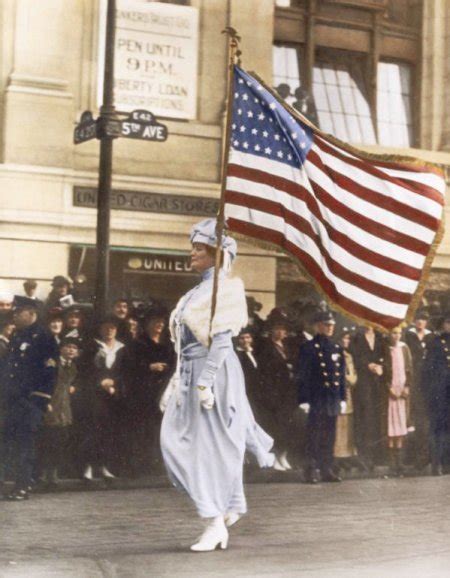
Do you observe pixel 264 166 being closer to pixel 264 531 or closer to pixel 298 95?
pixel 298 95

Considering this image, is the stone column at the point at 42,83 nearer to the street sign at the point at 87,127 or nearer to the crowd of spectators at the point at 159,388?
the street sign at the point at 87,127

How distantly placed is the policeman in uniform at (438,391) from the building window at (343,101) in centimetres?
177

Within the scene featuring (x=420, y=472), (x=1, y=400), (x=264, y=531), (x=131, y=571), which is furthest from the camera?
(x=420, y=472)

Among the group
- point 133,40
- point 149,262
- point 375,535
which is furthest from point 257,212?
point 375,535

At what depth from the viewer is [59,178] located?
21.3 feet

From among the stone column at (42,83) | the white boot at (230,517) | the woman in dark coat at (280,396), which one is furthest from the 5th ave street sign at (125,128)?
the woman in dark coat at (280,396)

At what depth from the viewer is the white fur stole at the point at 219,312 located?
568cm

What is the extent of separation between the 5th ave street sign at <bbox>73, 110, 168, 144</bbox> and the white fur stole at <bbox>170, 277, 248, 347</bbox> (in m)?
1.04

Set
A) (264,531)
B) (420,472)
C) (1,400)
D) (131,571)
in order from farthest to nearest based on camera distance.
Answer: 1. (420,472)
2. (1,400)
3. (264,531)
4. (131,571)

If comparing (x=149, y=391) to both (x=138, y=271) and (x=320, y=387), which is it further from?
(x=138, y=271)

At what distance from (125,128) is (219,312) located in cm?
125

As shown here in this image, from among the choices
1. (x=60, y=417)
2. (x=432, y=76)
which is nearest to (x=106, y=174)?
(x=60, y=417)

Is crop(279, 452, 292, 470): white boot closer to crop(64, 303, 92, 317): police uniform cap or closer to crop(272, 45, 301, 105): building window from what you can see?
crop(64, 303, 92, 317): police uniform cap

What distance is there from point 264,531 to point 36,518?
3.91 ft
